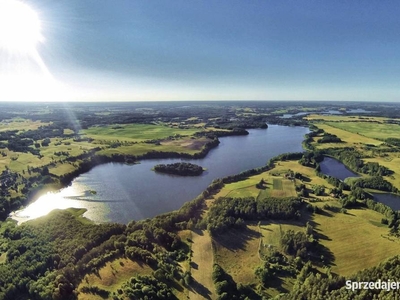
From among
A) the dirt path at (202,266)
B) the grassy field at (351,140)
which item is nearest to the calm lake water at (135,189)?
the dirt path at (202,266)

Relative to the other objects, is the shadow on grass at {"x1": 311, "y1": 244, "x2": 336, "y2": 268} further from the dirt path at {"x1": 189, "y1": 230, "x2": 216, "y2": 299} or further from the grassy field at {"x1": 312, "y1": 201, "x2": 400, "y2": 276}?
the dirt path at {"x1": 189, "y1": 230, "x2": 216, "y2": 299}

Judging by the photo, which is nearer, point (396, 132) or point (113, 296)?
point (113, 296)

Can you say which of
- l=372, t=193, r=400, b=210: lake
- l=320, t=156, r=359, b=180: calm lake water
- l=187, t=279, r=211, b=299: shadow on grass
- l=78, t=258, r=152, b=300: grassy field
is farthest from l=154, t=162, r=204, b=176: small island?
l=187, t=279, r=211, b=299: shadow on grass

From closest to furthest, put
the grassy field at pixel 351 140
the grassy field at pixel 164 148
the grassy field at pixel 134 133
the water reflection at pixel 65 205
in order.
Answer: the water reflection at pixel 65 205 → the grassy field at pixel 164 148 → the grassy field at pixel 351 140 → the grassy field at pixel 134 133

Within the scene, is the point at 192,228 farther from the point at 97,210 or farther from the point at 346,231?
the point at 346,231

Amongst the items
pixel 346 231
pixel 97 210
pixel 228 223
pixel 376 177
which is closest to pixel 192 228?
pixel 228 223

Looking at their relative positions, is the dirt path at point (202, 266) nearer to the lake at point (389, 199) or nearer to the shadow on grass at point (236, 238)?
the shadow on grass at point (236, 238)

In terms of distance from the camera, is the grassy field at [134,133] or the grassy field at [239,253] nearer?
the grassy field at [239,253]
